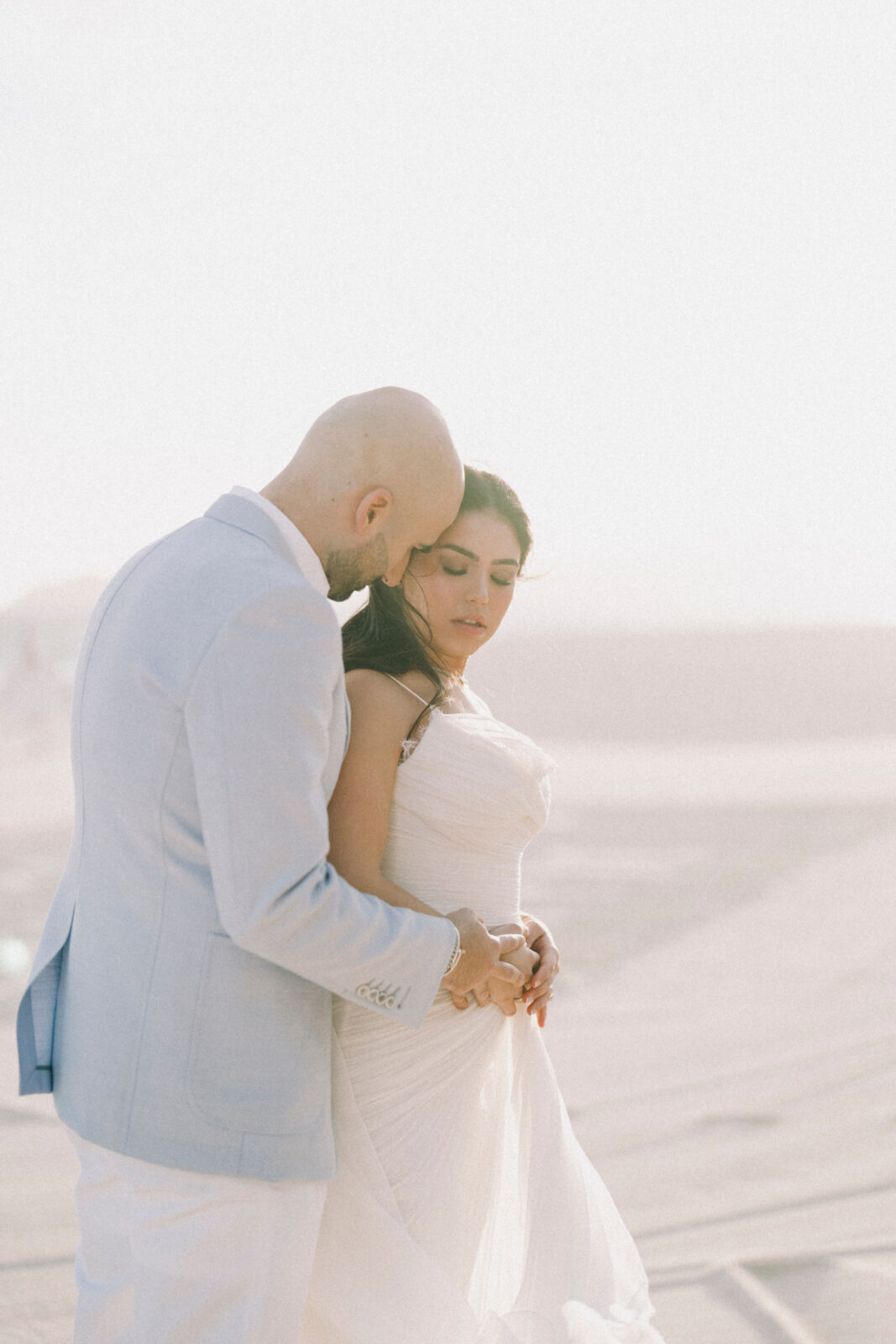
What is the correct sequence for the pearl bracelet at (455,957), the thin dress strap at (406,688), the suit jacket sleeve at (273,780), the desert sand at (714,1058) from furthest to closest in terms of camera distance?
the desert sand at (714,1058) → the thin dress strap at (406,688) → the pearl bracelet at (455,957) → the suit jacket sleeve at (273,780)

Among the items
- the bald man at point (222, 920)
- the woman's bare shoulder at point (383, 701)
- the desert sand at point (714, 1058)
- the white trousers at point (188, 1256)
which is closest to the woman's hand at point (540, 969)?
the bald man at point (222, 920)

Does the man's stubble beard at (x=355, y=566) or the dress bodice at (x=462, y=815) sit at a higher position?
the man's stubble beard at (x=355, y=566)

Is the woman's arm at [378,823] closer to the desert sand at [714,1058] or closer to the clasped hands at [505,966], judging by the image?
the clasped hands at [505,966]

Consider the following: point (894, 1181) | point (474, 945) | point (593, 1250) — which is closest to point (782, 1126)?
point (894, 1181)

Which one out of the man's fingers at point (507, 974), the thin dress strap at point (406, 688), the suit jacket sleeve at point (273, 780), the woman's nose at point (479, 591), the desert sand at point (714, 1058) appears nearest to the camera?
the suit jacket sleeve at point (273, 780)

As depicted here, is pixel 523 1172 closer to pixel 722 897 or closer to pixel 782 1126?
pixel 782 1126

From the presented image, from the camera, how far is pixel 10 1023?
795 cm

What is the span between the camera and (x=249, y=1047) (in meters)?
2.24

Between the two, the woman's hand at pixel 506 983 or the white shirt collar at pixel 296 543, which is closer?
the white shirt collar at pixel 296 543

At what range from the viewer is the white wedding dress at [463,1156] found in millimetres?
2617

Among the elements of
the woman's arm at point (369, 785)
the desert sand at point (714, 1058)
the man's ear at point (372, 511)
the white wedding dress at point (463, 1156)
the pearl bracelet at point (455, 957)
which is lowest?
the desert sand at point (714, 1058)

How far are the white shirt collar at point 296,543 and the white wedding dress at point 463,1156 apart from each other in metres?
0.51

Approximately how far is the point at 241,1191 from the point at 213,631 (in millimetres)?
937

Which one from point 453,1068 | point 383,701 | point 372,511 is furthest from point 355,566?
point 453,1068
